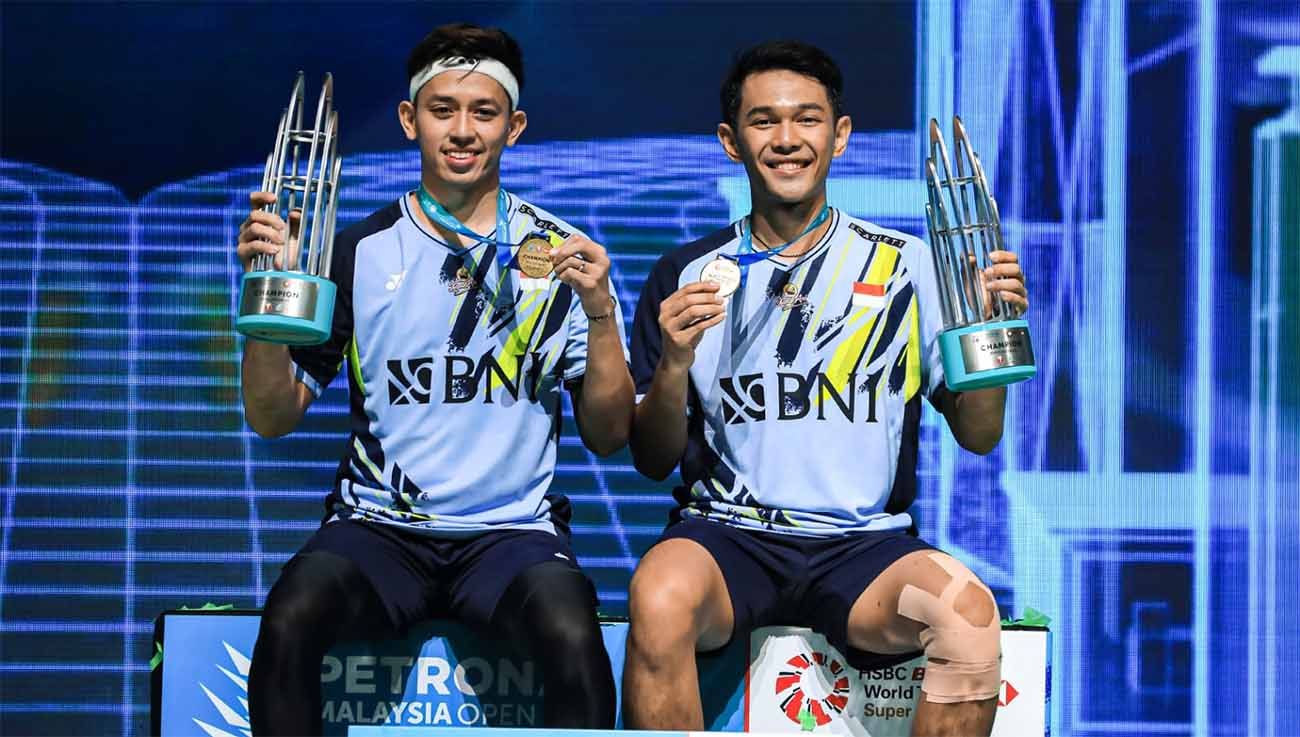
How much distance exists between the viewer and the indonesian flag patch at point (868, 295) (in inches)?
115

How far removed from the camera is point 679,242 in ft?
12.2

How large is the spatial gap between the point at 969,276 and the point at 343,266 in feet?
3.62

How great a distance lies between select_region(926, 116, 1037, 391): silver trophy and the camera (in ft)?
8.46

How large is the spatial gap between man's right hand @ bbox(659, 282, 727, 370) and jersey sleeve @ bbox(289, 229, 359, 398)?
1.98ft

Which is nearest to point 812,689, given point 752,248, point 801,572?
point 801,572

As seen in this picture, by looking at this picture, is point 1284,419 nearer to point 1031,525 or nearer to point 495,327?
point 1031,525

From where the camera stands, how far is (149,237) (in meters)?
3.70

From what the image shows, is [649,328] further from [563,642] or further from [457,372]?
[563,642]

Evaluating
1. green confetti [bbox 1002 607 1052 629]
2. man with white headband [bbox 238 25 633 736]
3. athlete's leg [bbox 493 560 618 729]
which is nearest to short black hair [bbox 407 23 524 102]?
man with white headband [bbox 238 25 633 736]

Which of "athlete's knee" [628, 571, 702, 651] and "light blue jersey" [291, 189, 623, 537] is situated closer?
"athlete's knee" [628, 571, 702, 651]

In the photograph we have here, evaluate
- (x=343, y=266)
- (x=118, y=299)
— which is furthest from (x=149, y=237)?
(x=343, y=266)

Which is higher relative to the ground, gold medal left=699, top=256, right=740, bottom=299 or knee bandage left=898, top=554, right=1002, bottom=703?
gold medal left=699, top=256, right=740, bottom=299

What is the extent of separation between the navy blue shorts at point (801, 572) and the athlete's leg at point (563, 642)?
0.26 meters

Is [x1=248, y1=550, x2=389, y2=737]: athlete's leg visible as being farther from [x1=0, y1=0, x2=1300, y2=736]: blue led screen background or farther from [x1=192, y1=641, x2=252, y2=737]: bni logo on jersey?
[x1=0, y1=0, x2=1300, y2=736]: blue led screen background
